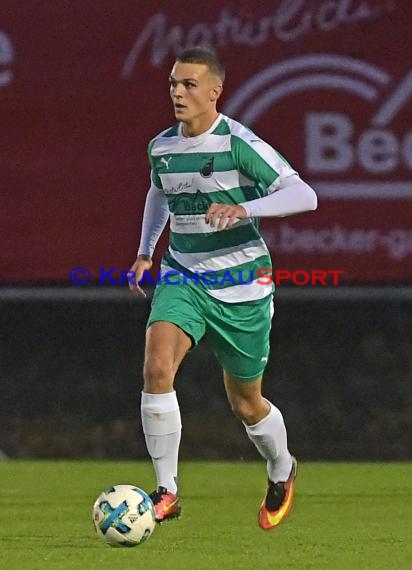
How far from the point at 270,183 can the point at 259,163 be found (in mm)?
97

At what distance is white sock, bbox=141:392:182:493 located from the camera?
6.61 metres

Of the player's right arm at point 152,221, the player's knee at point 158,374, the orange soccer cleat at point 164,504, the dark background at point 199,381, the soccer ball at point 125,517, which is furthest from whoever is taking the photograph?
the dark background at point 199,381

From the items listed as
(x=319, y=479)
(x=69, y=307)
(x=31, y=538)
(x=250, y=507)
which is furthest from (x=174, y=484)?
(x=69, y=307)

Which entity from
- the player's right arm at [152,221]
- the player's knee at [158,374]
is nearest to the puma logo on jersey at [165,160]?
the player's right arm at [152,221]

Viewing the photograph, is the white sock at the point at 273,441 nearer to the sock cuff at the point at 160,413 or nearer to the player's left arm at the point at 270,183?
the sock cuff at the point at 160,413

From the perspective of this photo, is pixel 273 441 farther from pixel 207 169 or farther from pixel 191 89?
pixel 191 89

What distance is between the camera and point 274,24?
10.2m

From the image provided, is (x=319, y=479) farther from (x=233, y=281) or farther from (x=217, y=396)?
(x=233, y=281)

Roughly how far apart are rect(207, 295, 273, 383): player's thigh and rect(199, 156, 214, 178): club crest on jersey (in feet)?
1.88

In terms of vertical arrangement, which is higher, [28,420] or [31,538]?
[31,538]

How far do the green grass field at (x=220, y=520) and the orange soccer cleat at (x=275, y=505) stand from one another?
0.09 m

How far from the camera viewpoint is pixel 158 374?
6562 millimetres

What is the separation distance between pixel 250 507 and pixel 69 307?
11.9ft

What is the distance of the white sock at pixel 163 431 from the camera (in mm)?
6609
